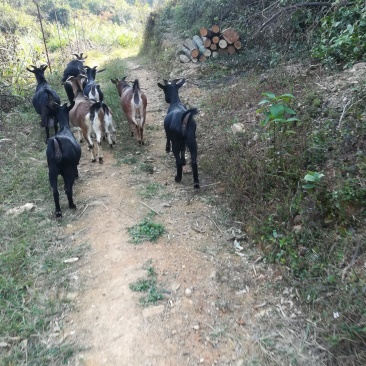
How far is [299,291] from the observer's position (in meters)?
3.42

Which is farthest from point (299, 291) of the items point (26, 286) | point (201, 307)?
point (26, 286)

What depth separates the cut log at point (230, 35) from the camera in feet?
37.2

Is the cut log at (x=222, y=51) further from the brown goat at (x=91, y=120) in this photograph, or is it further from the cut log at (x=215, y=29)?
the brown goat at (x=91, y=120)

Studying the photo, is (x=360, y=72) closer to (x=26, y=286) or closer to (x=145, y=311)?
(x=145, y=311)

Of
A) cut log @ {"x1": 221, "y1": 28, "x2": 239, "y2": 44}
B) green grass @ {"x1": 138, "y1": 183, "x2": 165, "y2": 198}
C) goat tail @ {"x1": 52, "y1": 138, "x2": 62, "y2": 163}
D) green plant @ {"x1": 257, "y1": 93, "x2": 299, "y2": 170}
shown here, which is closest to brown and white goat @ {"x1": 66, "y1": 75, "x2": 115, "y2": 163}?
green grass @ {"x1": 138, "y1": 183, "x2": 165, "y2": 198}

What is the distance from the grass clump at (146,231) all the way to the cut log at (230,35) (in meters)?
8.56

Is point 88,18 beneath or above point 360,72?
above

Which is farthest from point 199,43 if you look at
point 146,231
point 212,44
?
point 146,231

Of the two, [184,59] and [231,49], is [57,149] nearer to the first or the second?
[231,49]

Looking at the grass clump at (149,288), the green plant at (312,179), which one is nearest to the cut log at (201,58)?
the green plant at (312,179)

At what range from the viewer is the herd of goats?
5.03 meters

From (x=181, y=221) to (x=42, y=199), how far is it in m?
2.33

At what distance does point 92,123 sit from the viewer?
6781mm

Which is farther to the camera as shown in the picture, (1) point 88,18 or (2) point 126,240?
(1) point 88,18
